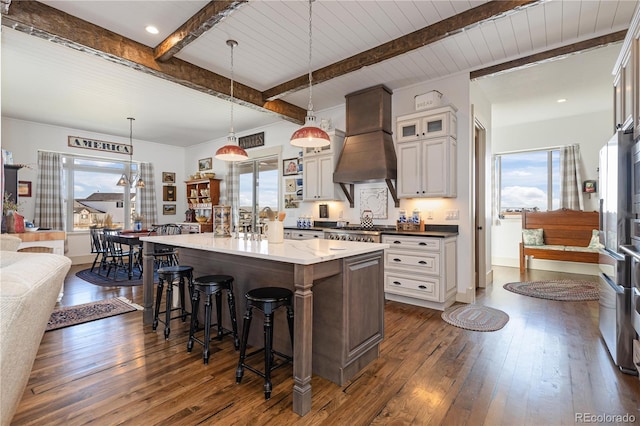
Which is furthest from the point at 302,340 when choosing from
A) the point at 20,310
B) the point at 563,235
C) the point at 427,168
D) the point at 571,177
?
the point at 571,177

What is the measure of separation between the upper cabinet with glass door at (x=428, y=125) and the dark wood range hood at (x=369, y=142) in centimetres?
27

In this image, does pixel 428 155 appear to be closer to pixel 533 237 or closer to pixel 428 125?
pixel 428 125

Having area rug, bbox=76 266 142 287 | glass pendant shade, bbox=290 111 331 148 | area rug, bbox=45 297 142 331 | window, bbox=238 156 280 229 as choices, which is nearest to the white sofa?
glass pendant shade, bbox=290 111 331 148

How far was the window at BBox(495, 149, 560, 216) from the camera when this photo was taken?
6723mm

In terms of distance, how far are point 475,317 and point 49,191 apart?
8.20 m

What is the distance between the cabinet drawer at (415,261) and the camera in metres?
3.82

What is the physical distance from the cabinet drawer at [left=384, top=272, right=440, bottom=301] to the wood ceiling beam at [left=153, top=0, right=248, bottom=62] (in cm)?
345

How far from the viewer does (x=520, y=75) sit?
4.48 meters

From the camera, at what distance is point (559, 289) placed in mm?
4805

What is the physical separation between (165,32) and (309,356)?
354cm

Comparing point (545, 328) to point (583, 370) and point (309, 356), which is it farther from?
point (309, 356)

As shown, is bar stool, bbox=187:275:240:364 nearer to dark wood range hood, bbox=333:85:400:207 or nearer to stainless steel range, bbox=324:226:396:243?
stainless steel range, bbox=324:226:396:243

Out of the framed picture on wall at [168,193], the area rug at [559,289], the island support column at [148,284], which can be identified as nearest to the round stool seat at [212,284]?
the island support column at [148,284]

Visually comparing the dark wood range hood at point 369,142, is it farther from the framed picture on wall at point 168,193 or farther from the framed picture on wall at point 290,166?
the framed picture on wall at point 168,193
